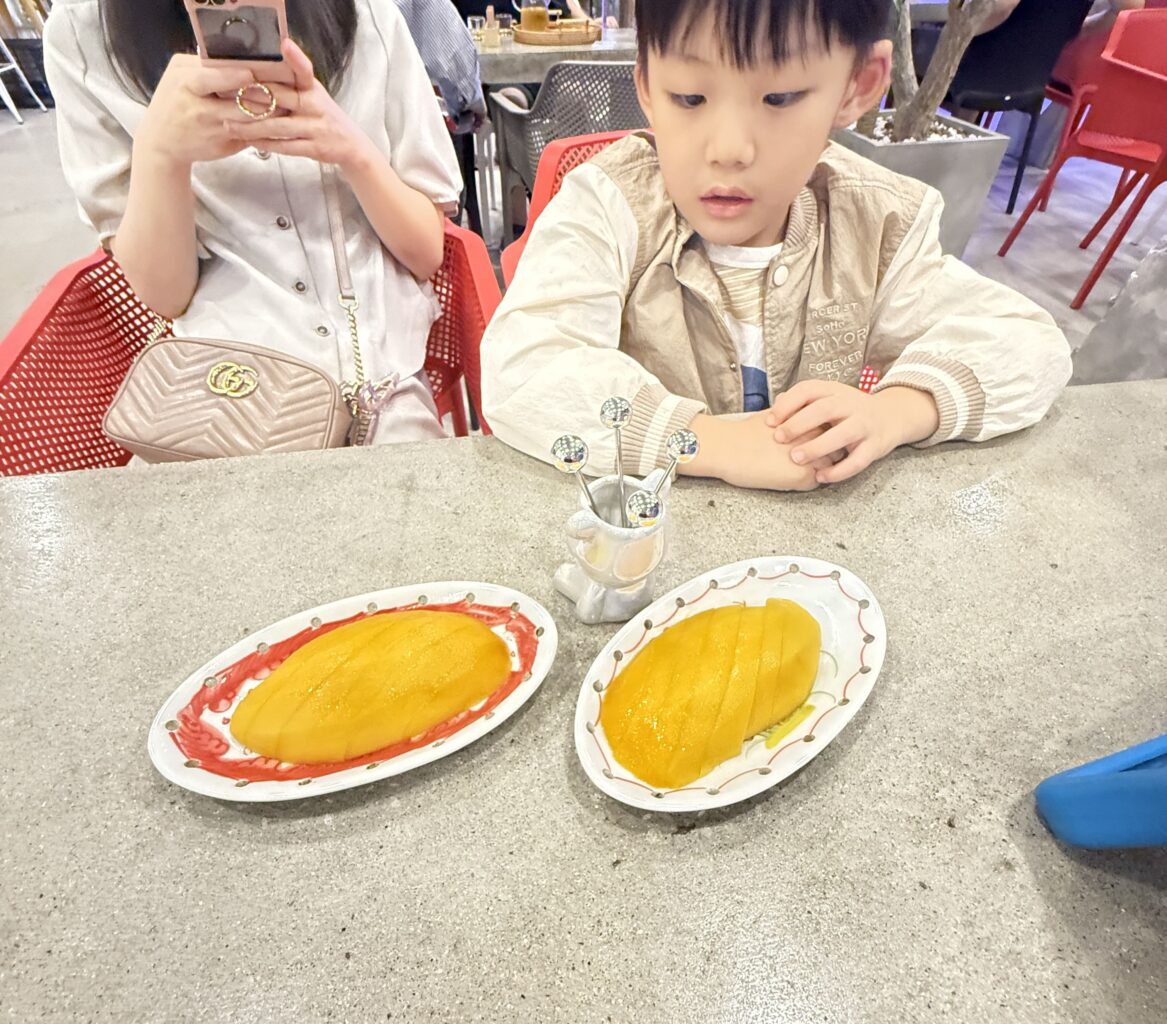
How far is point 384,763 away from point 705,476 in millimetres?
367

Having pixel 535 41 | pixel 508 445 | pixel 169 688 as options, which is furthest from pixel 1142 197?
pixel 169 688

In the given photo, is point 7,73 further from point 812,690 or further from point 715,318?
point 812,690

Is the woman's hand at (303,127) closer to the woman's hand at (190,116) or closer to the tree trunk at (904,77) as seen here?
the woman's hand at (190,116)

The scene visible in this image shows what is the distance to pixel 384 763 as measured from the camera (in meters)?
0.39

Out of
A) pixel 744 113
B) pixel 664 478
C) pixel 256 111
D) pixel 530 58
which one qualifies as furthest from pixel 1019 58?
pixel 664 478

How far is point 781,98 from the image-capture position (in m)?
0.51

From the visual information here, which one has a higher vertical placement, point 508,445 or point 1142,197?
point 508,445

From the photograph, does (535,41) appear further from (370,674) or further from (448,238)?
(370,674)

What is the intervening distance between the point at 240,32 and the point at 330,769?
23.1 inches

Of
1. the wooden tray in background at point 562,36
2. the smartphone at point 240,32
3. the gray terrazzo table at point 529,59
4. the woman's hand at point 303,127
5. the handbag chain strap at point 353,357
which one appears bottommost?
the handbag chain strap at point 353,357

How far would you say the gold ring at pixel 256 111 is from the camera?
2.11 ft

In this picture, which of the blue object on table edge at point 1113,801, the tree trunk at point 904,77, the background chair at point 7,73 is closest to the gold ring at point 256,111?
the blue object on table edge at point 1113,801

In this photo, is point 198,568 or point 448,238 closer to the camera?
point 198,568

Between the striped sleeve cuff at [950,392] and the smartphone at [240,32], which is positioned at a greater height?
the smartphone at [240,32]
